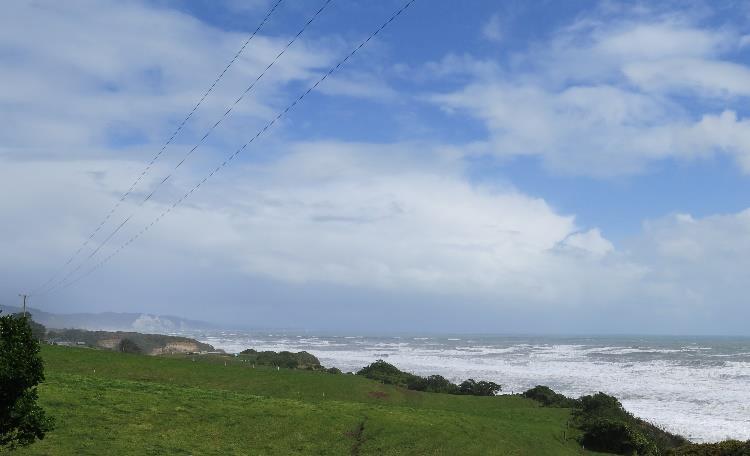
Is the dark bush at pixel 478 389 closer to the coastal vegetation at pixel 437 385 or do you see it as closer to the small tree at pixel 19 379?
the coastal vegetation at pixel 437 385

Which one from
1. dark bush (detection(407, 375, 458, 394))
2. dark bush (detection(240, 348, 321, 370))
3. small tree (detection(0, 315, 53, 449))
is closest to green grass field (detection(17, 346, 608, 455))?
small tree (detection(0, 315, 53, 449))

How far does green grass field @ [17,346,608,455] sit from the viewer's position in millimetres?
31312

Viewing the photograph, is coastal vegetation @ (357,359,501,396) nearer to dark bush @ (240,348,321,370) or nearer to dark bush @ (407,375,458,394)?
dark bush @ (407,375,458,394)

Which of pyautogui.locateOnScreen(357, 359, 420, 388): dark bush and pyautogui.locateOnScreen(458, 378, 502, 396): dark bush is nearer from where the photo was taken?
pyautogui.locateOnScreen(458, 378, 502, 396): dark bush

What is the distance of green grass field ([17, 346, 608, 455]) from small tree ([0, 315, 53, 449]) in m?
7.96

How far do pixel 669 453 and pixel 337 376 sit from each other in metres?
40.9

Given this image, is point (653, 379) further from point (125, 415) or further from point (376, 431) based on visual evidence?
point (125, 415)

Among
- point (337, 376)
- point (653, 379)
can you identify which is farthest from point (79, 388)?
point (653, 379)

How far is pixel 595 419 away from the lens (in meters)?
43.1

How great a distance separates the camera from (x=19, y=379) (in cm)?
1953

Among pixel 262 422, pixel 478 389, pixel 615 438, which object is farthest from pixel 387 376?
pixel 262 422

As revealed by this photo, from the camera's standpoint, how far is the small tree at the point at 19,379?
19.4 m

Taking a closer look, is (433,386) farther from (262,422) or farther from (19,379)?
(19,379)

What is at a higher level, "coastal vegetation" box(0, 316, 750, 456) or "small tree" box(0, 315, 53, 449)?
"small tree" box(0, 315, 53, 449)
